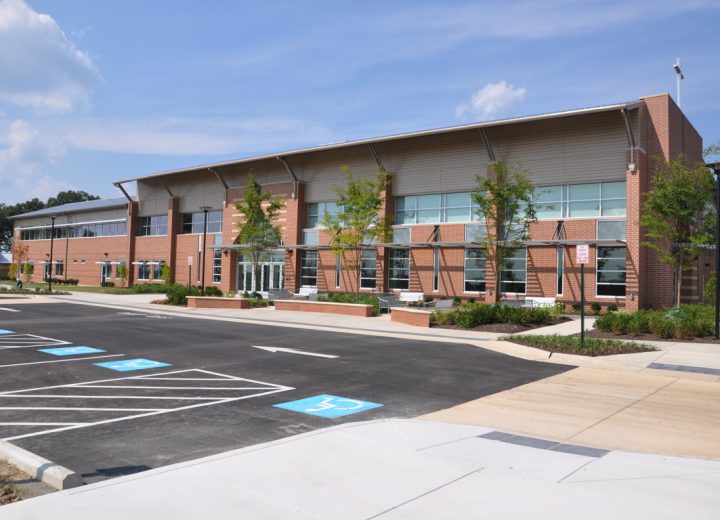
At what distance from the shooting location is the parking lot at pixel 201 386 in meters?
6.87

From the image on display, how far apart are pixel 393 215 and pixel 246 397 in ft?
87.5

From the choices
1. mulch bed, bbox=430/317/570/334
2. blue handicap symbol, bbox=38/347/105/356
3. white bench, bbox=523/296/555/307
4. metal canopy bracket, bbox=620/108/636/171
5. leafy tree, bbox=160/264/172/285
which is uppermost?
metal canopy bracket, bbox=620/108/636/171

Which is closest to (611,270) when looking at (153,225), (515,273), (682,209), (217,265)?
(515,273)

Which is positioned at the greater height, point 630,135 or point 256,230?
point 630,135

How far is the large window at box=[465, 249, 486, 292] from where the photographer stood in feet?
105

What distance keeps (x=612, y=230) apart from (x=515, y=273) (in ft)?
17.2

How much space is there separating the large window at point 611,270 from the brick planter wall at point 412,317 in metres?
10.7

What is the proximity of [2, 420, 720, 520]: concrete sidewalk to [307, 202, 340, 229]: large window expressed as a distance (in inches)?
1294

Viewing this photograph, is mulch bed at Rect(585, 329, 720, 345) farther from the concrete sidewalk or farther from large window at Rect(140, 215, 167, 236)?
large window at Rect(140, 215, 167, 236)

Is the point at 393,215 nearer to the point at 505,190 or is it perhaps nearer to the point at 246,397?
the point at 505,190

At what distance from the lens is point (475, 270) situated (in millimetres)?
32344

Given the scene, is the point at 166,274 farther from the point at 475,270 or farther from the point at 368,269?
the point at 475,270

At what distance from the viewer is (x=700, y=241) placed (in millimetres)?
20844

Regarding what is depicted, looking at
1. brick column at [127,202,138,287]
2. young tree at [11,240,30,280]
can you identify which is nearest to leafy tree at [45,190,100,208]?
young tree at [11,240,30,280]
